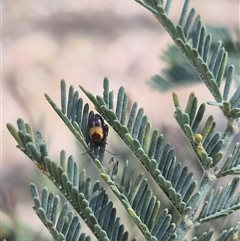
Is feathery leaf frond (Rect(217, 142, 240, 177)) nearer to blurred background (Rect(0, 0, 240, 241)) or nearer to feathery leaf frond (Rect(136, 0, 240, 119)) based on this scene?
feathery leaf frond (Rect(136, 0, 240, 119))

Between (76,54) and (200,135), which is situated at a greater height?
(76,54)

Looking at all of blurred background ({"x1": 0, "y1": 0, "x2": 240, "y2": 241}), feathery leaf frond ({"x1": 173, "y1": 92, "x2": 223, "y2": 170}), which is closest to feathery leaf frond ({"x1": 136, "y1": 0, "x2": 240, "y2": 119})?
feathery leaf frond ({"x1": 173, "y1": 92, "x2": 223, "y2": 170})

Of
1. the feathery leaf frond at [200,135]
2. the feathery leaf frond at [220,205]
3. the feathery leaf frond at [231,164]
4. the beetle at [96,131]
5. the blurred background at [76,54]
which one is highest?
the blurred background at [76,54]

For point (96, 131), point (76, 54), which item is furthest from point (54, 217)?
point (76, 54)

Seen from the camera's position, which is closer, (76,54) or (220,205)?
(220,205)

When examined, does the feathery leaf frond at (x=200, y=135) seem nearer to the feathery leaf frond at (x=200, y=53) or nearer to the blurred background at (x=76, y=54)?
the feathery leaf frond at (x=200, y=53)

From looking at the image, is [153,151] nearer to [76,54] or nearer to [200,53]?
[200,53]

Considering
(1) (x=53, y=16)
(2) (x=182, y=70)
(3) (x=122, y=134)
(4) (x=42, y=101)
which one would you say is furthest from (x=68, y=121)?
(1) (x=53, y=16)

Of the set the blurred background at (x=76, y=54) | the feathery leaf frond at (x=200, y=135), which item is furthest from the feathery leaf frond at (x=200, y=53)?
the blurred background at (x=76, y=54)
